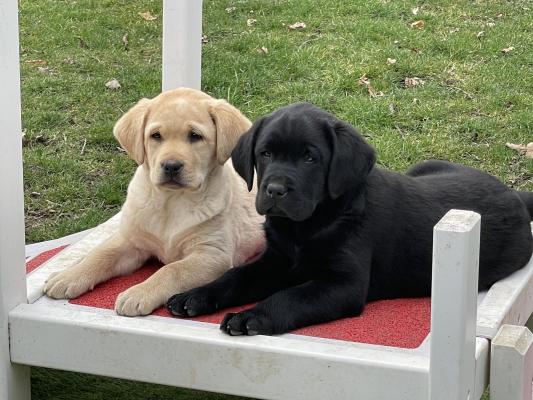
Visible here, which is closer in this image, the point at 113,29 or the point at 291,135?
the point at 291,135

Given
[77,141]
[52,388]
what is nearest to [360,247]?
[52,388]

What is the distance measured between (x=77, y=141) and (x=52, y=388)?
10.2 feet

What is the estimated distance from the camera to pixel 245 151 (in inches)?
154

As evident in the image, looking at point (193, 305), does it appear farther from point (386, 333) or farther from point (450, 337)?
point (450, 337)

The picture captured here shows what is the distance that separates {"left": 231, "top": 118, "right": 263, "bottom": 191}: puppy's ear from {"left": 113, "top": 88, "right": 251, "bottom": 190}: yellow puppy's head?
0.19m

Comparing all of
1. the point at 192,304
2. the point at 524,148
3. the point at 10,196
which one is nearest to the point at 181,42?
the point at 10,196

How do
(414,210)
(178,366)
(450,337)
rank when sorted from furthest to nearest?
(414,210), (178,366), (450,337)

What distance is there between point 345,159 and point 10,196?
120cm

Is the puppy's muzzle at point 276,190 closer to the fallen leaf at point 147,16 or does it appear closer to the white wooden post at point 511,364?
the white wooden post at point 511,364

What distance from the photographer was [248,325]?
3666mm

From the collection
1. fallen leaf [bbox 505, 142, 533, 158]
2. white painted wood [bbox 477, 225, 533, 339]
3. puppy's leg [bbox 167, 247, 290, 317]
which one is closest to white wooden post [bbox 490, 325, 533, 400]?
white painted wood [bbox 477, 225, 533, 339]

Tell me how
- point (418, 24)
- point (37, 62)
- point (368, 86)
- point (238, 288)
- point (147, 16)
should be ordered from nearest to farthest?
point (238, 288) < point (368, 86) < point (37, 62) < point (418, 24) < point (147, 16)

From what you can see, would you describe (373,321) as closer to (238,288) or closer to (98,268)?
(238,288)

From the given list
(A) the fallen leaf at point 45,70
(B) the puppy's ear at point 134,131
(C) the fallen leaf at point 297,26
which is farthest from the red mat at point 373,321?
(C) the fallen leaf at point 297,26
